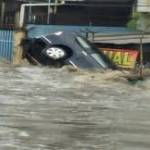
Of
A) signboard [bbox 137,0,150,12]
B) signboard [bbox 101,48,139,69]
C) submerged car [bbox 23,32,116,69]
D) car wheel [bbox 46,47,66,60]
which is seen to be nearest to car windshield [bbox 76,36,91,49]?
submerged car [bbox 23,32,116,69]

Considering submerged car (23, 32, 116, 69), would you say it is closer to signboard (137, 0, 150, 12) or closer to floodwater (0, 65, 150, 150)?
floodwater (0, 65, 150, 150)

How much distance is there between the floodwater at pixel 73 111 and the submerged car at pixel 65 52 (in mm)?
2099

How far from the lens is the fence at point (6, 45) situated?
97.6 ft

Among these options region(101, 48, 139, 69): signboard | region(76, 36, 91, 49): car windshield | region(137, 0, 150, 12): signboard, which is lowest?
region(101, 48, 139, 69): signboard

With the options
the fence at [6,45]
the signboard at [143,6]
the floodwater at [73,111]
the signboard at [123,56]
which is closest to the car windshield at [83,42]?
the signboard at [123,56]

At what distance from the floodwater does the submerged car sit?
6.89 ft

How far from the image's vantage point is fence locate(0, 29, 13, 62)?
2975 cm

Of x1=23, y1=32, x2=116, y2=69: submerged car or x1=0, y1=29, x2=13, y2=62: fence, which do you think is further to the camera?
x1=0, y1=29, x2=13, y2=62: fence

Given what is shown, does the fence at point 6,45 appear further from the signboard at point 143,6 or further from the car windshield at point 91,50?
the signboard at point 143,6

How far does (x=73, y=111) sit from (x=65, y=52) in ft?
42.1

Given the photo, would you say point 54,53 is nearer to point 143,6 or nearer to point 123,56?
point 123,56

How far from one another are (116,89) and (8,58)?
10672 millimetres

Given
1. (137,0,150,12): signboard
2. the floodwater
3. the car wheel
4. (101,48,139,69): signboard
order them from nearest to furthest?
the floodwater, the car wheel, (101,48,139,69): signboard, (137,0,150,12): signboard

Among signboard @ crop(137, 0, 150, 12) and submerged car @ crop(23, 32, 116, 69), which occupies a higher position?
signboard @ crop(137, 0, 150, 12)
